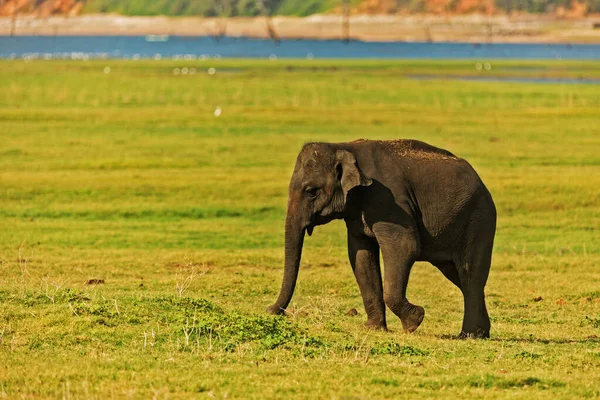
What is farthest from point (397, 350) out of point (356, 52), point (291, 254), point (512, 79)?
point (356, 52)

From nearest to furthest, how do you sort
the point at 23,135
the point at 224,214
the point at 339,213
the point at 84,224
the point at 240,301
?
1. the point at 339,213
2. the point at 240,301
3. the point at 84,224
4. the point at 224,214
5. the point at 23,135

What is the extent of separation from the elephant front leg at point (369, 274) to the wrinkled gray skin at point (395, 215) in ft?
0.04

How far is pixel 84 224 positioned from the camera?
73.2 feet

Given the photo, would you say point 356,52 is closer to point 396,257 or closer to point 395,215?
point 395,215

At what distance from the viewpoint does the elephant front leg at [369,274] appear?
1284cm

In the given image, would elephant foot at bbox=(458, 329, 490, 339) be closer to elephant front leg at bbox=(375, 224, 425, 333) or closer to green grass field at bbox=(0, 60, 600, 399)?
green grass field at bbox=(0, 60, 600, 399)

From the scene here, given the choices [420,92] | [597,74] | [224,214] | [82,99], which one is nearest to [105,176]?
[224,214]

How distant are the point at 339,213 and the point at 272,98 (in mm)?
43248

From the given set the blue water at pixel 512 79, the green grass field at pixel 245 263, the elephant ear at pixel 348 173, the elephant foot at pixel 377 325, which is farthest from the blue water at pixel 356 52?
the elephant ear at pixel 348 173

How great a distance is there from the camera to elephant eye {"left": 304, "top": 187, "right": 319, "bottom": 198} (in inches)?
486

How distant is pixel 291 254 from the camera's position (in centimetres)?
1222

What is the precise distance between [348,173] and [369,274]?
4.28 feet

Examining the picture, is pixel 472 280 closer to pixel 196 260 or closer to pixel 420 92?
pixel 196 260

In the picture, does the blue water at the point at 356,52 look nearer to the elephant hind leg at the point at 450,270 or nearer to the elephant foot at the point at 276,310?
the elephant hind leg at the point at 450,270
